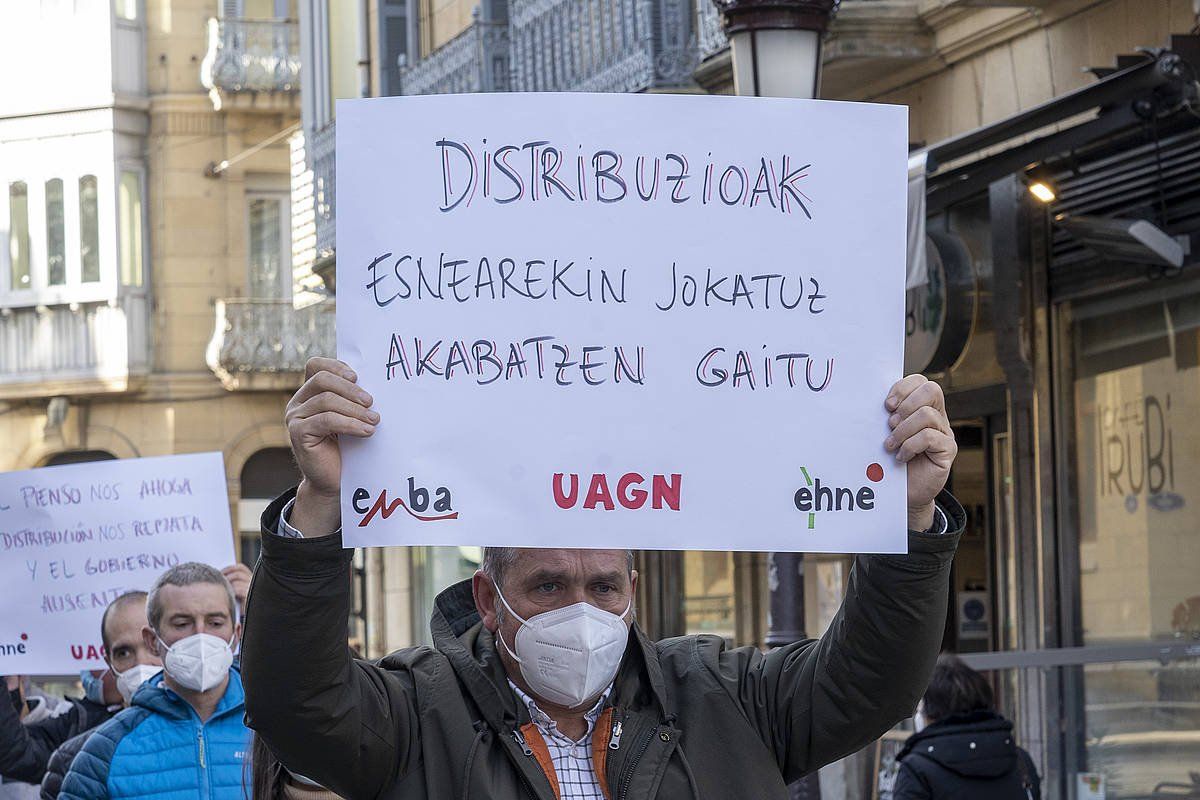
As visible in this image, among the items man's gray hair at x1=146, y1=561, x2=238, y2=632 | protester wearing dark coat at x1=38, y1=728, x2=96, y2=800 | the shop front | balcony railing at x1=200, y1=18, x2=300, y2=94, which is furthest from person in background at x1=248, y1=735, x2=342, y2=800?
balcony railing at x1=200, y1=18, x2=300, y2=94

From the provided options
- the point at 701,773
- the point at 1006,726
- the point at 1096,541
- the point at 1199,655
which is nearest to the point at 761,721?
the point at 701,773

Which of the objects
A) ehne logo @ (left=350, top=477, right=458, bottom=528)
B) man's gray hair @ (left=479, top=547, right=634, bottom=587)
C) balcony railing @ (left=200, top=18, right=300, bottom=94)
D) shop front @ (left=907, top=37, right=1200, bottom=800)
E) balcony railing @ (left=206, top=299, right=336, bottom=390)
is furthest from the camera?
balcony railing @ (left=200, top=18, right=300, bottom=94)

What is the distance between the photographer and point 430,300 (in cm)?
340

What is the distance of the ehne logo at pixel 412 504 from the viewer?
10.7ft

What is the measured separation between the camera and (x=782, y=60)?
7.57m

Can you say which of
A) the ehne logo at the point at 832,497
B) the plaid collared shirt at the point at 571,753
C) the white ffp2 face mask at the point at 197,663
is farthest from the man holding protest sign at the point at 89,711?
the ehne logo at the point at 832,497

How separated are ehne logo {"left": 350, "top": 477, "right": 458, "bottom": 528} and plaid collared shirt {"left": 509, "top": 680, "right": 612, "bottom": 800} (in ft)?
1.18

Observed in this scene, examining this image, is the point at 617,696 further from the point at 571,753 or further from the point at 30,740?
the point at 30,740

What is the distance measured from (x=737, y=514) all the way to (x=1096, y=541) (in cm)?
749

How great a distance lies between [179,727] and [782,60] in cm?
356

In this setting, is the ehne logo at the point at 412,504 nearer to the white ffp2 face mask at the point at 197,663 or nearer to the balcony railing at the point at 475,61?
the white ffp2 face mask at the point at 197,663

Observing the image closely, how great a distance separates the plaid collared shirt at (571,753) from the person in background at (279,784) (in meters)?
0.93

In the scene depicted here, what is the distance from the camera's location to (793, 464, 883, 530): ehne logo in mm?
3344

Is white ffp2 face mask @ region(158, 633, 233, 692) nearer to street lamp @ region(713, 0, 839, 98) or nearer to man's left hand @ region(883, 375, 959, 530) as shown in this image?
man's left hand @ region(883, 375, 959, 530)
